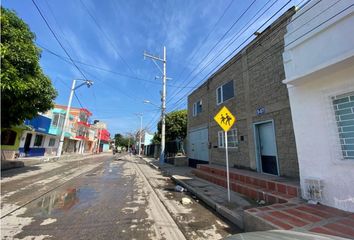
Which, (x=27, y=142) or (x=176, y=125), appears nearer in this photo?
(x=27, y=142)

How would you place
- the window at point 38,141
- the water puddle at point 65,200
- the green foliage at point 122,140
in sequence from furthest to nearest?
1. the green foliage at point 122,140
2. the window at point 38,141
3. the water puddle at point 65,200

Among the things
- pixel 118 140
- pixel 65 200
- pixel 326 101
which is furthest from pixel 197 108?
pixel 118 140

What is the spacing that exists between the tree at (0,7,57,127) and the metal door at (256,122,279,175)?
10.7m

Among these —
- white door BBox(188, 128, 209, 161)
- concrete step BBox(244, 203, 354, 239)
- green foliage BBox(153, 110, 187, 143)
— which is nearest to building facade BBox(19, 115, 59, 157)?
green foliage BBox(153, 110, 187, 143)

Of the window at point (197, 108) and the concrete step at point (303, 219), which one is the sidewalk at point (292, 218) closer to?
the concrete step at point (303, 219)

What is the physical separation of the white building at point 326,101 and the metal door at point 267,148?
246 centimetres

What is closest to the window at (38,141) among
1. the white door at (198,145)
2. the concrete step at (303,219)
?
the white door at (198,145)

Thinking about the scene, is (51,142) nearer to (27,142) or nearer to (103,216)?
(27,142)

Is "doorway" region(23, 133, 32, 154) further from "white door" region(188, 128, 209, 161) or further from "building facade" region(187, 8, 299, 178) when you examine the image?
"building facade" region(187, 8, 299, 178)

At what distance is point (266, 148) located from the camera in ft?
28.8

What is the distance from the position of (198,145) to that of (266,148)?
25.2 ft

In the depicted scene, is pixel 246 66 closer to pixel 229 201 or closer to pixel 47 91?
pixel 229 201

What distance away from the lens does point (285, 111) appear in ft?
25.2

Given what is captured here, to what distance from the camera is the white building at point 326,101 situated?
479cm
